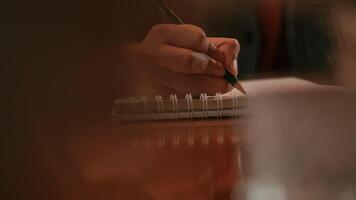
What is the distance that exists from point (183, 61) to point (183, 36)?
0.9 inches

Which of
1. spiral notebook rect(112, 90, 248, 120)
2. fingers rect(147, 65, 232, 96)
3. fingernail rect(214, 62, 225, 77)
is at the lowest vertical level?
spiral notebook rect(112, 90, 248, 120)

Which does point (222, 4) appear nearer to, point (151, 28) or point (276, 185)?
point (151, 28)

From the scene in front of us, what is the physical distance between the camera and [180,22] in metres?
0.51

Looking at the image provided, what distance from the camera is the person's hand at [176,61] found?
505 millimetres

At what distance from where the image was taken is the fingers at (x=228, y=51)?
0.51 m

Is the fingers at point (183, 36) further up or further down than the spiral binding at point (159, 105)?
further up

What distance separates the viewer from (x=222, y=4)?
1.71ft

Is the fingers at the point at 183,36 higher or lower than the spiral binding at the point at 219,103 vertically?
higher

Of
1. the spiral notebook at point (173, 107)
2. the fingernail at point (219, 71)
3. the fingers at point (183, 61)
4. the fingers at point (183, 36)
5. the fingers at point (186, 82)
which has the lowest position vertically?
the spiral notebook at point (173, 107)

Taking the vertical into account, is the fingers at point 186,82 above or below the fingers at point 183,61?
below

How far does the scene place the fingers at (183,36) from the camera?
0.50 m

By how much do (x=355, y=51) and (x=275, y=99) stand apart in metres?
0.09

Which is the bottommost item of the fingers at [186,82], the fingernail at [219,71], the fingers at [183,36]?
the fingers at [186,82]

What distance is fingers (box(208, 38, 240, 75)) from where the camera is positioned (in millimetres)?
510
